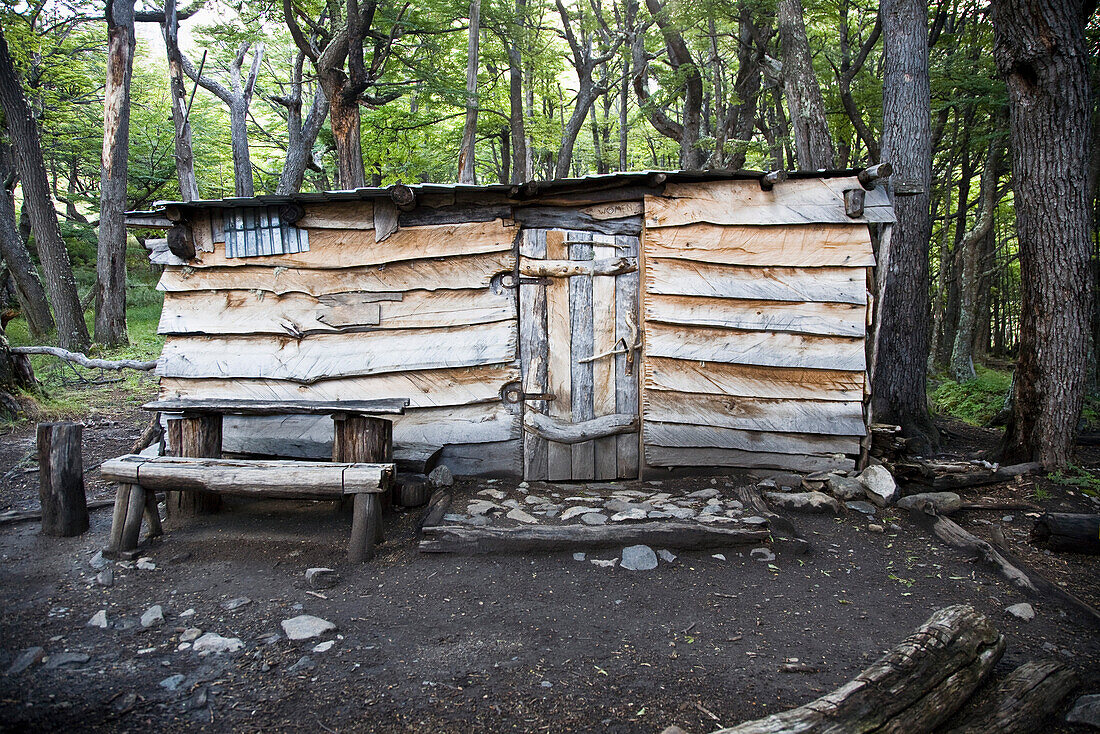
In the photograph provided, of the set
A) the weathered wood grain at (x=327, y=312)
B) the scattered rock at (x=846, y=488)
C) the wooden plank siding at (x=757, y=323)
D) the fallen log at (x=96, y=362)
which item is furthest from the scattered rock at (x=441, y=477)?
the fallen log at (x=96, y=362)

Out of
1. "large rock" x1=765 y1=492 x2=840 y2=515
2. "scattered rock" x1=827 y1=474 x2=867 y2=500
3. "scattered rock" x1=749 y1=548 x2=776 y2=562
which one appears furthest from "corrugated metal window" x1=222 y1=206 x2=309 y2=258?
"scattered rock" x1=827 y1=474 x2=867 y2=500

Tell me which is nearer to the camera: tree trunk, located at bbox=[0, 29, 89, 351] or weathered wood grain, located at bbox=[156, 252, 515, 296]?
weathered wood grain, located at bbox=[156, 252, 515, 296]

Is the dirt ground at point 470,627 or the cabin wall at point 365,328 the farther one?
the cabin wall at point 365,328

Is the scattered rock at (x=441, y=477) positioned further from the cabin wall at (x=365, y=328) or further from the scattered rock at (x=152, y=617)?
the scattered rock at (x=152, y=617)

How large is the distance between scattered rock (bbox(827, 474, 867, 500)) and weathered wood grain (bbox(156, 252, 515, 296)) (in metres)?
3.46

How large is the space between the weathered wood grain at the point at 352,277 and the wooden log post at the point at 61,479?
5.32ft

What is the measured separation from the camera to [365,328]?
5.88 m

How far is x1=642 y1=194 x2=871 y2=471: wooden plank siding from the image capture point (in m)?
5.54

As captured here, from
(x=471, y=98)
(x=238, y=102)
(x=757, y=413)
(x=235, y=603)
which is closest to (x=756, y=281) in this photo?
(x=757, y=413)

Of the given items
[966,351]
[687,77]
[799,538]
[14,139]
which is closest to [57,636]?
[799,538]

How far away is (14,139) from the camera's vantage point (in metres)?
11.1

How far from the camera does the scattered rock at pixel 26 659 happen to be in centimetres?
306

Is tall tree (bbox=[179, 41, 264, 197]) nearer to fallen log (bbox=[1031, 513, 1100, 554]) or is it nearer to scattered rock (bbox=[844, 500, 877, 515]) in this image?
scattered rock (bbox=[844, 500, 877, 515])

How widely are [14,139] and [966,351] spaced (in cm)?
1833
